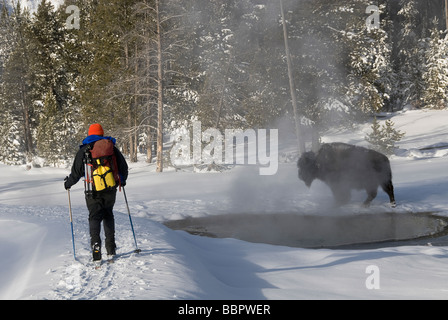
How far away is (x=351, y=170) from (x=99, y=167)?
7116 millimetres

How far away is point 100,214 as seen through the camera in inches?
210

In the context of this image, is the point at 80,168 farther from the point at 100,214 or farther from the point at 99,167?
the point at 100,214

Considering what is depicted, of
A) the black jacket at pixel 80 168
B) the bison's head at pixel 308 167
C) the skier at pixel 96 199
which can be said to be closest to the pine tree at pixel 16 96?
the bison's head at pixel 308 167

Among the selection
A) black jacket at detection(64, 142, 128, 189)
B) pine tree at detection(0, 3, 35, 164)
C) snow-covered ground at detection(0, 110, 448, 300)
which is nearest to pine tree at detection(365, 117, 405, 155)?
snow-covered ground at detection(0, 110, 448, 300)

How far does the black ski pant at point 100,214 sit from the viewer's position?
525 centimetres

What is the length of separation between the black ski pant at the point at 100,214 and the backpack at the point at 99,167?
11 centimetres

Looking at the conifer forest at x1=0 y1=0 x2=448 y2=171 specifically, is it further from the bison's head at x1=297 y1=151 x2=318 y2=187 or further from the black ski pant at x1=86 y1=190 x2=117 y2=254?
the black ski pant at x1=86 y1=190 x2=117 y2=254

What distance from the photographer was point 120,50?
23.3m

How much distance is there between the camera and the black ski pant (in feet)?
17.2

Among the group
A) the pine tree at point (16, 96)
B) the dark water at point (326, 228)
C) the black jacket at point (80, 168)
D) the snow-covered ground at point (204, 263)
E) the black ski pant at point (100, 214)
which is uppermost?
the pine tree at point (16, 96)

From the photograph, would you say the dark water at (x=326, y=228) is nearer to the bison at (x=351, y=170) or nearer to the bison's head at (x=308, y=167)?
the bison at (x=351, y=170)

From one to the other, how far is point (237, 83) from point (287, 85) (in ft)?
14.9

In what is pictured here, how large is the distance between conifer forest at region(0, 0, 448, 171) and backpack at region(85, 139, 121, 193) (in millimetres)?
13705
